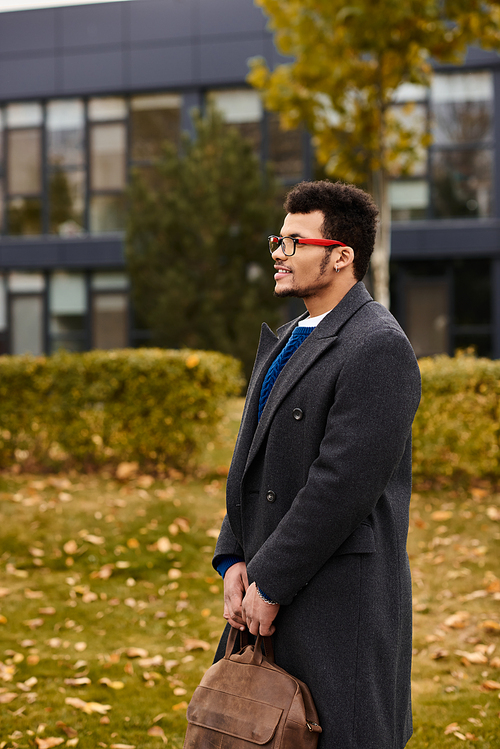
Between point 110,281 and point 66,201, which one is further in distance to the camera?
point 66,201

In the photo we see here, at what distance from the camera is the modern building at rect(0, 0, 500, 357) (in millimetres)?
15773

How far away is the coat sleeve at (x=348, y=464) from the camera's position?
1.88m

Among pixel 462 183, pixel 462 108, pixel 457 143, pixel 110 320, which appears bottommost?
pixel 110 320

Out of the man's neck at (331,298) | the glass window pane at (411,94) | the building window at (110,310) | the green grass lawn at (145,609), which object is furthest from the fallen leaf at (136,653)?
the glass window pane at (411,94)

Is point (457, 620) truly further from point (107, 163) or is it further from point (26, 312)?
point (26, 312)

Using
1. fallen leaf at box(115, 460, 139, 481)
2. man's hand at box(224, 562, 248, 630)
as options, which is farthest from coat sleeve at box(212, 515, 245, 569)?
fallen leaf at box(115, 460, 139, 481)

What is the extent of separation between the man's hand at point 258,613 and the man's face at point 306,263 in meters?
0.86

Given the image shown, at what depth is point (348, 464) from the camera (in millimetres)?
1877

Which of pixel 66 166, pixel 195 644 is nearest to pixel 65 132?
pixel 66 166

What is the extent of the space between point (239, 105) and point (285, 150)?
1.48m

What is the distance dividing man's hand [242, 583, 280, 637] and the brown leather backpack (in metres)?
0.04

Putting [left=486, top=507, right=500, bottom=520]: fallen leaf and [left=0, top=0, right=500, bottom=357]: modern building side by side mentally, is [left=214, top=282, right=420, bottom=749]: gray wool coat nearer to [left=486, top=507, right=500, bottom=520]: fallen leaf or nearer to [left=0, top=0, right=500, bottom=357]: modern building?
[left=486, top=507, right=500, bottom=520]: fallen leaf

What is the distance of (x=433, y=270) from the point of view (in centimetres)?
1591

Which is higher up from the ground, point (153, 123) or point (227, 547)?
point (153, 123)
